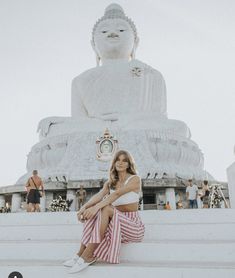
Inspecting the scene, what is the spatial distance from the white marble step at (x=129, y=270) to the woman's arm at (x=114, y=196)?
1.23 ft

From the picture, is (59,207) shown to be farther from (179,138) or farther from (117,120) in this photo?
(179,138)

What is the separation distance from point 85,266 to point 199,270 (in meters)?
0.79

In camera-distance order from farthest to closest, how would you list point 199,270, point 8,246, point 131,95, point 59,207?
point 131,95 → point 59,207 → point 8,246 → point 199,270

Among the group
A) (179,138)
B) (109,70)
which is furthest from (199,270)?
(109,70)

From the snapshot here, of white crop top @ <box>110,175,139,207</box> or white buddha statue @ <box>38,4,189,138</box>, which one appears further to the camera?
white buddha statue @ <box>38,4,189,138</box>

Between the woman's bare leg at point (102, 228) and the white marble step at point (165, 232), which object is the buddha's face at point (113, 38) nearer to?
the white marble step at point (165, 232)

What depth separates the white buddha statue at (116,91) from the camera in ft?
33.3

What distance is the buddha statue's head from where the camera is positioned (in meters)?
12.6

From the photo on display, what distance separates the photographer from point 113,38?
41.5 ft

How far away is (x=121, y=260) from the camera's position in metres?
2.50

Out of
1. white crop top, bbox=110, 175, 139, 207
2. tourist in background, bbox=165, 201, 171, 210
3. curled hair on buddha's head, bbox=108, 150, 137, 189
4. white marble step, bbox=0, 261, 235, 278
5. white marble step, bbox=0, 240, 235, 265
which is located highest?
curled hair on buddha's head, bbox=108, 150, 137, 189

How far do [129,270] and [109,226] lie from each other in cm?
34

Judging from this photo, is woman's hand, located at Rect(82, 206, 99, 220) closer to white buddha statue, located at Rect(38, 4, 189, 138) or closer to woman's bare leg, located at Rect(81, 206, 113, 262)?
woman's bare leg, located at Rect(81, 206, 113, 262)

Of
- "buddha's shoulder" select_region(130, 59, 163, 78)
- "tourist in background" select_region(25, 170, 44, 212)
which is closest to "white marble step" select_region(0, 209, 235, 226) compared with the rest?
"tourist in background" select_region(25, 170, 44, 212)
